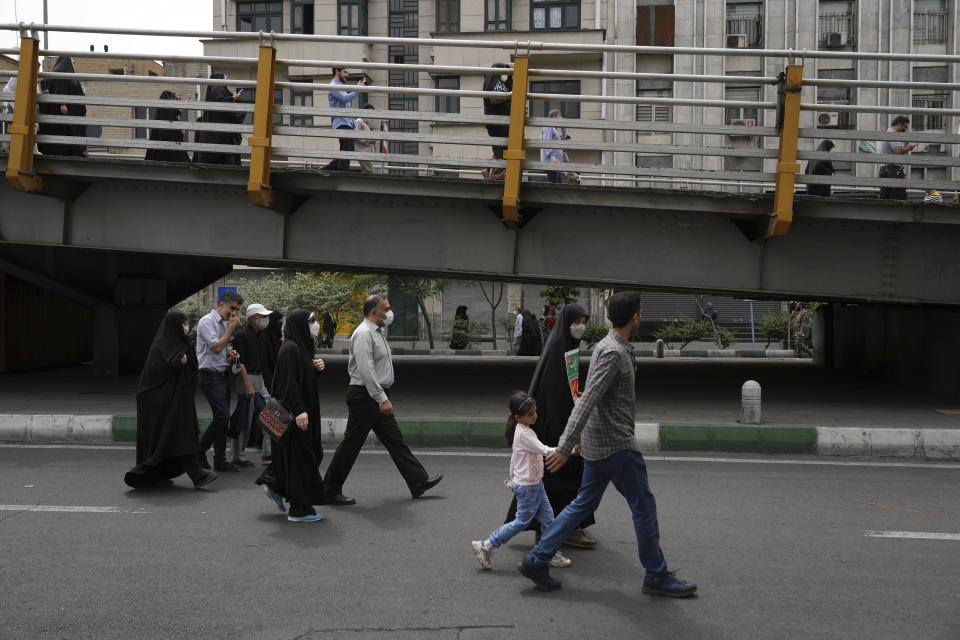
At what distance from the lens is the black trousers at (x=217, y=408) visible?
7914 millimetres

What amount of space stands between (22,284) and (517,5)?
24340mm

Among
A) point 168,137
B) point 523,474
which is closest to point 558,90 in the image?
point 168,137

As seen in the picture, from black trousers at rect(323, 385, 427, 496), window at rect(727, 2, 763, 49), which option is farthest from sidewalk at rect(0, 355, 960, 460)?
window at rect(727, 2, 763, 49)

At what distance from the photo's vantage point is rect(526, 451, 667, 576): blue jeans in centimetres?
449

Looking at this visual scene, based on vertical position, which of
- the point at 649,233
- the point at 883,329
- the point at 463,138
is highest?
the point at 463,138

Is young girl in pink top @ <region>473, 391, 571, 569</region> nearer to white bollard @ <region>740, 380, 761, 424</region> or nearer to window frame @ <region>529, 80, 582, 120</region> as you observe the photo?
white bollard @ <region>740, 380, 761, 424</region>

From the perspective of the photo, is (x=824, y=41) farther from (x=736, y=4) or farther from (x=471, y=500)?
(x=471, y=500)

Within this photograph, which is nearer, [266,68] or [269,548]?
[269,548]

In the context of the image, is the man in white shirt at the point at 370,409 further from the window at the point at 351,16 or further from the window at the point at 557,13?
the window at the point at 351,16

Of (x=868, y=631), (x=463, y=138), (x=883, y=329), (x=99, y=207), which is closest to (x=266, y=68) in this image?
(x=463, y=138)

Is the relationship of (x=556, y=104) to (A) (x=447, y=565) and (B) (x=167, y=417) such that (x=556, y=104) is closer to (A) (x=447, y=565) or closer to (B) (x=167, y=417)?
(B) (x=167, y=417)

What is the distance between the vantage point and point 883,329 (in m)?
16.6

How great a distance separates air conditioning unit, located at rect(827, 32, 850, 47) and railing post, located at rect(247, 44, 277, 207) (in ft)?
96.8

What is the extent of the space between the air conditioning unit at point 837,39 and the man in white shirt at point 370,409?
32302 mm
